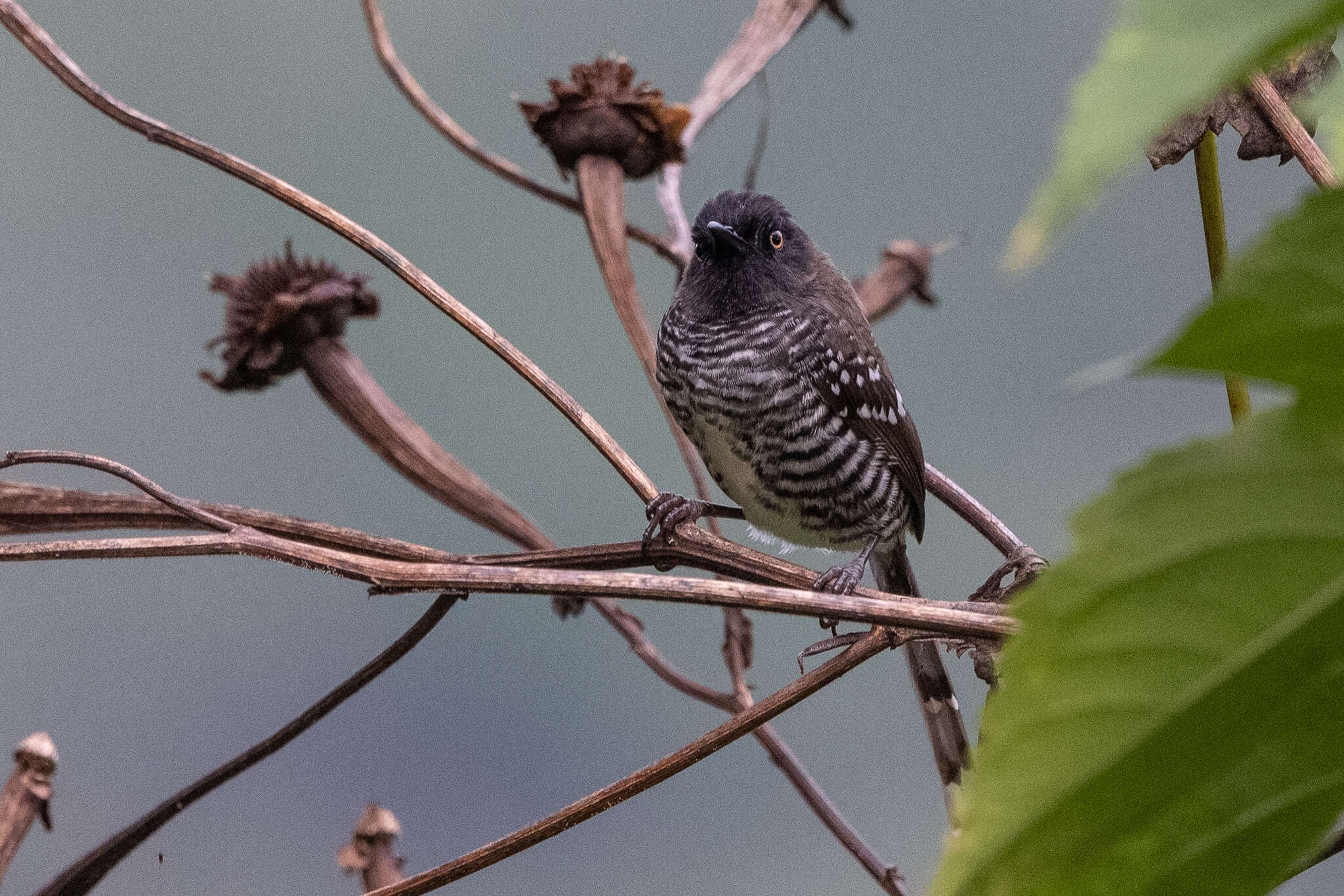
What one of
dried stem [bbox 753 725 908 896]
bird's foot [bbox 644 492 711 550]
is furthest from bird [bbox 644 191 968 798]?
dried stem [bbox 753 725 908 896]

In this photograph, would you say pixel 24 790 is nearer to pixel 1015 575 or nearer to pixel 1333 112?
pixel 1015 575

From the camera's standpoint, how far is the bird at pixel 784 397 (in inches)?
52.3

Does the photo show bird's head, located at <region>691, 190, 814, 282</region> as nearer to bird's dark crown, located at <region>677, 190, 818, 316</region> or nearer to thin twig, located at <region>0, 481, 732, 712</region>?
bird's dark crown, located at <region>677, 190, 818, 316</region>

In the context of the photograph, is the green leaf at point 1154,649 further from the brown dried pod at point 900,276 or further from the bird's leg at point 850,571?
the brown dried pod at point 900,276

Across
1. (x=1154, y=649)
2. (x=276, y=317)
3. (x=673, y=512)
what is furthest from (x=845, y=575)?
(x=1154, y=649)

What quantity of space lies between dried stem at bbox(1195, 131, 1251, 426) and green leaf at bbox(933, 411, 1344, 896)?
46cm

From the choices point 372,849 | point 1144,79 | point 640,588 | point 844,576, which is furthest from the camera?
point 844,576

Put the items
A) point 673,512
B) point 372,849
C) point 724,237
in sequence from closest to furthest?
point 372,849
point 673,512
point 724,237

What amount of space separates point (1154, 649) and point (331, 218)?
66 centimetres

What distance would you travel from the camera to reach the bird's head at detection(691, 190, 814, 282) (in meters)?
1.42

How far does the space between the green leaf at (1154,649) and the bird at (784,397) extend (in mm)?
1037

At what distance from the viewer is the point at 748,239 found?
1.44m

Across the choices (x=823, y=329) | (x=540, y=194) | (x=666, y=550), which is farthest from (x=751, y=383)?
(x=666, y=550)

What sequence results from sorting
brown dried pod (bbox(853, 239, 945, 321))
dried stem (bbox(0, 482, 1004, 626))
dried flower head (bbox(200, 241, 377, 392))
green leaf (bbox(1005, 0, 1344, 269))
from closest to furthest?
green leaf (bbox(1005, 0, 1344, 269))
dried stem (bbox(0, 482, 1004, 626))
dried flower head (bbox(200, 241, 377, 392))
brown dried pod (bbox(853, 239, 945, 321))
